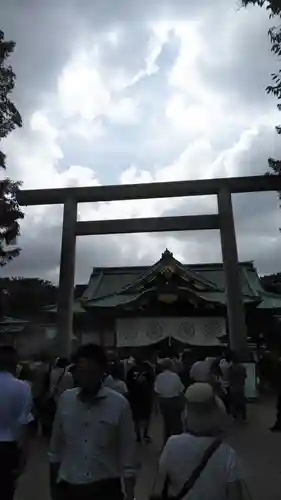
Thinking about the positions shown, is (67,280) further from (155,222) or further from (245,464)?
→ (245,464)

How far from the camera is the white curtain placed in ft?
68.6

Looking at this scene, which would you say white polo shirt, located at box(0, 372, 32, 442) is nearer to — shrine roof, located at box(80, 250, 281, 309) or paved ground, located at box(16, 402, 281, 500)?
paved ground, located at box(16, 402, 281, 500)

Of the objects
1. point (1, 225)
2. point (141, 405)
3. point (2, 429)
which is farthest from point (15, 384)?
point (1, 225)

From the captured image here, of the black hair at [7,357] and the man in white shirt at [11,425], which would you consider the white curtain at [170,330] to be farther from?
the man in white shirt at [11,425]

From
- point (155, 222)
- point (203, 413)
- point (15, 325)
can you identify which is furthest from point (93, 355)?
point (15, 325)

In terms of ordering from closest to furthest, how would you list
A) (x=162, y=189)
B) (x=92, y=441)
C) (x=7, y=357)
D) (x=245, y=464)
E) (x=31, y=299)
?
(x=92, y=441) < (x=7, y=357) < (x=245, y=464) < (x=162, y=189) < (x=31, y=299)

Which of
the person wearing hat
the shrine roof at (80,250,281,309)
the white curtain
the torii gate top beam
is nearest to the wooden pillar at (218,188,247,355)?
the torii gate top beam

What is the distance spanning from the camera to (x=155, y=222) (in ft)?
43.7

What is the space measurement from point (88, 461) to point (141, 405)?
6896mm

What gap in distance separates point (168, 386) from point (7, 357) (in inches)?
185

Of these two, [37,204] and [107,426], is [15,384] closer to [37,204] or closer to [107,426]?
[107,426]

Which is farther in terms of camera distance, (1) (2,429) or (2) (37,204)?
(2) (37,204)

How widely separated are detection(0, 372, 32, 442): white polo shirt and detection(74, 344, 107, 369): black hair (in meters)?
0.73

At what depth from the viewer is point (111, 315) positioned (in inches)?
843
